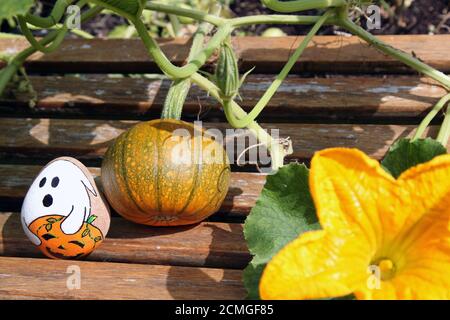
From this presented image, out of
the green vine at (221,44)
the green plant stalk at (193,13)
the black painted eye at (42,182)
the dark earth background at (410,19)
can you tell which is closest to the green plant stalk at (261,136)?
the green vine at (221,44)

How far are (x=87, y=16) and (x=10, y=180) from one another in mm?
453

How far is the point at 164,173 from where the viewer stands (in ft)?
4.28

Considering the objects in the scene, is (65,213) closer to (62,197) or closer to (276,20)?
(62,197)

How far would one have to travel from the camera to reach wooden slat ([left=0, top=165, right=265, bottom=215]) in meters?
1.47

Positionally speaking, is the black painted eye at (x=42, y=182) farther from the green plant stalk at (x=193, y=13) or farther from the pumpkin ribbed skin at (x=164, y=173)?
the green plant stalk at (x=193, y=13)

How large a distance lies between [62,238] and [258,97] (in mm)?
635

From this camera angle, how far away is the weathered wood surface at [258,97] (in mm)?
1622

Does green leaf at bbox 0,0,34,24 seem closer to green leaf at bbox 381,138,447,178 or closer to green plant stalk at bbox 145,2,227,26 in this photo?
green plant stalk at bbox 145,2,227,26

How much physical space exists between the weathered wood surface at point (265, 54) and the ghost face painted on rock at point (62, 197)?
0.56 m

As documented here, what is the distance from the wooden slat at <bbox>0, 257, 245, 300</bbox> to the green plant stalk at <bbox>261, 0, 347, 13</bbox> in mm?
568

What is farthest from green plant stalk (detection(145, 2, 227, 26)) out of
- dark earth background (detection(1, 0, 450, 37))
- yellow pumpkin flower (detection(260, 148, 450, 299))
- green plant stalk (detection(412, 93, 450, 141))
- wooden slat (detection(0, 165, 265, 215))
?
dark earth background (detection(1, 0, 450, 37))

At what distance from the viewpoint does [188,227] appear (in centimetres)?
142
